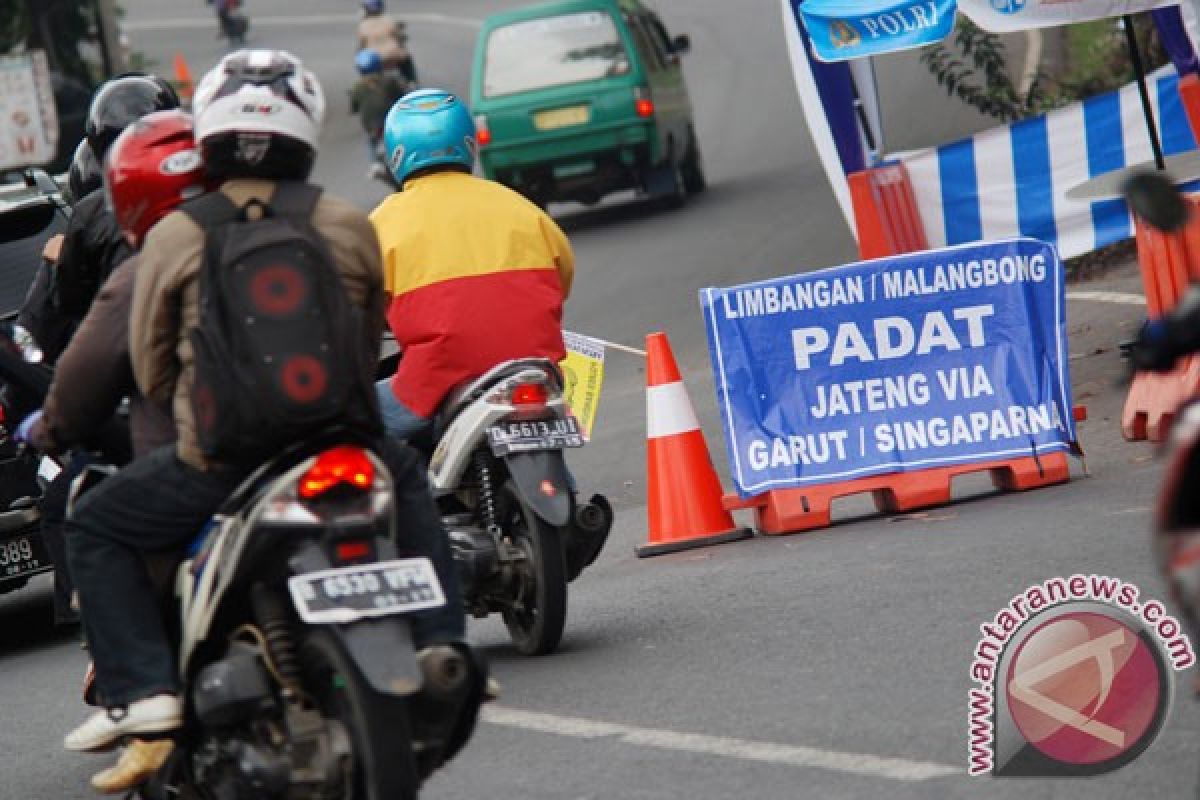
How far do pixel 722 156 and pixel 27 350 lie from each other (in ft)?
74.7

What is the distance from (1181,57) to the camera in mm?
14961

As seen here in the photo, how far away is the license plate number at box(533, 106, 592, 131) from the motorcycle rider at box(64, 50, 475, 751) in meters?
17.9

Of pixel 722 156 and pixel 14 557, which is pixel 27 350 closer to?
pixel 14 557

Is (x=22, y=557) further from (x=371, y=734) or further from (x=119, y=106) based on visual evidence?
(x=371, y=734)

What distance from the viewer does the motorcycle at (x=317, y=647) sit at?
18.0 feet

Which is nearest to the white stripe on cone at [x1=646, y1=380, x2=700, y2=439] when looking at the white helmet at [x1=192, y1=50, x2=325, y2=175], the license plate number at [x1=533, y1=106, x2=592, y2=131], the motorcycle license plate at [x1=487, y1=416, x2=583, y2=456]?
the motorcycle license plate at [x1=487, y1=416, x2=583, y2=456]

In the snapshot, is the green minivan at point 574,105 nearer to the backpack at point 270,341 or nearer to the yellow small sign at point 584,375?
the yellow small sign at point 584,375

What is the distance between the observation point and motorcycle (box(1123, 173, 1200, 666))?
14.6 ft

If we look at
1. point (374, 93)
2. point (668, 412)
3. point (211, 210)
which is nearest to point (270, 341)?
point (211, 210)

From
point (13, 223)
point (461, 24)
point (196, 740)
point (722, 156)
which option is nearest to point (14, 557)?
point (13, 223)

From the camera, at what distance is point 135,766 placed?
20.0 feet

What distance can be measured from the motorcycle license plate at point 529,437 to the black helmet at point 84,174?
5.53 feet

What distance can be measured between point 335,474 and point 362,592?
0.26m

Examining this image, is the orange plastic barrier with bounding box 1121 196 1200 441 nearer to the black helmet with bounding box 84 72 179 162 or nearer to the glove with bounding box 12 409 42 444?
the black helmet with bounding box 84 72 179 162
